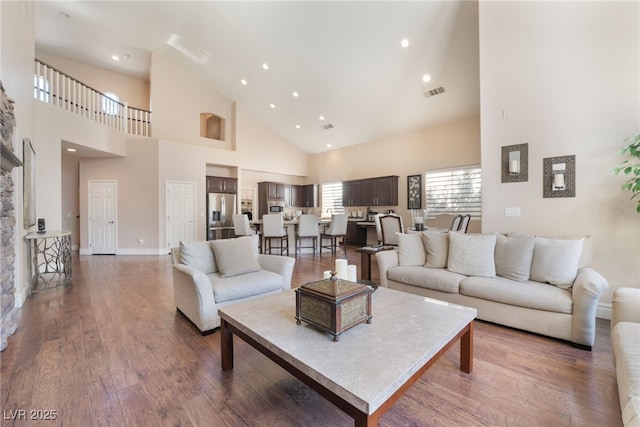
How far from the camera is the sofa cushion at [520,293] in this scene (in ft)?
7.43

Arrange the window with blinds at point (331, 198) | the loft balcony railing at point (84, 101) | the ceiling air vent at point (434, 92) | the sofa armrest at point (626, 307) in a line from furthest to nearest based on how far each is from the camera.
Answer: the window with blinds at point (331, 198) < the ceiling air vent at point (434, 92) < the loft balcony railing at point (84, 101) < the sofa armrest at point (626, 307)

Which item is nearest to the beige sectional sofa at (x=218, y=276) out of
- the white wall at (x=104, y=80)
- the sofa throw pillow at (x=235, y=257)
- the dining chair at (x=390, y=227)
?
the sofa throw pillow at (x=235, y=257)

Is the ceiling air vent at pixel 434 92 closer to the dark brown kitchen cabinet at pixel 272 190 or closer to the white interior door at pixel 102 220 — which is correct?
the dark brown kitchen cabinet at pixel 272 190

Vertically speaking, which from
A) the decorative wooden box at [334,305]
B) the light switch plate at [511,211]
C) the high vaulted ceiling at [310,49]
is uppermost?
the high vaulted ceiling at [310,49]

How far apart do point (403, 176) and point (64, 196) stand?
30.5 ft

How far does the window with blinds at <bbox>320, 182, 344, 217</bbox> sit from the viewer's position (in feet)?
30.9

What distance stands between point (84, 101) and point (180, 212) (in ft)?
10.5

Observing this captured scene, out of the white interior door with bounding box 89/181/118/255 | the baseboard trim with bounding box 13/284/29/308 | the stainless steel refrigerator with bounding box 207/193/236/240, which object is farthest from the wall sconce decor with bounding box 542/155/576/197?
the white interior door with bounding box 89/181/118/255

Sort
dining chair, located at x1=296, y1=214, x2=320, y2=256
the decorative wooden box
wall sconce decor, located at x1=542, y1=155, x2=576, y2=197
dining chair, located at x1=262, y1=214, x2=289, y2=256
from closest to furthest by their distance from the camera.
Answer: the decorative wooden box
wall sconce decor, located at x1=542, y1=155, x2=576, y2=197
dining chair, located at x1=262, y1=214, x2=289, y2=256
dining chair, located at x1=296, y1=214, x2=320, y2=256

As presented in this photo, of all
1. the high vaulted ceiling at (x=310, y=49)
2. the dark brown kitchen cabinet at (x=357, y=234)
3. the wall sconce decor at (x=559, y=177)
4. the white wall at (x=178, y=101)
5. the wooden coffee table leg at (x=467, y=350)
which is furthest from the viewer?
the dark brown kitchen cabinet at (x=357, y=234)

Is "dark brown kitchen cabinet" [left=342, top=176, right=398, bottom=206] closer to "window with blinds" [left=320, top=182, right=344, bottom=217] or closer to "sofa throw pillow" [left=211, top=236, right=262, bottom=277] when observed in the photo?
"window with blinds" [left=320, top=182, right=344, bottom=217]

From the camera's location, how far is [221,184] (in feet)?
26.8

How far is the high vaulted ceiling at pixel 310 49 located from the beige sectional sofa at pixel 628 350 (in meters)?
4.31

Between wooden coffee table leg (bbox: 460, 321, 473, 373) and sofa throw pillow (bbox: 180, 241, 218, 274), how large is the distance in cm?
244
